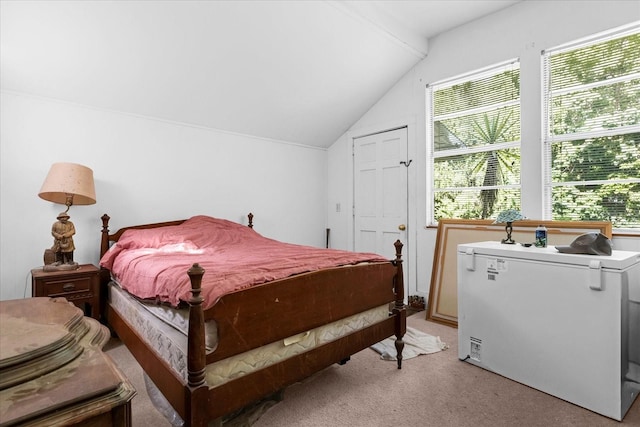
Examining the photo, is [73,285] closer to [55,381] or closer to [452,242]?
[55,381]

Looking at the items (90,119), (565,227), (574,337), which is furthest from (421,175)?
(90,119)

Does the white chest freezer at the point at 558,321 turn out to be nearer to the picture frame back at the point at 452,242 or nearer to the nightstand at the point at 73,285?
the picture frame back at the point at 452,242

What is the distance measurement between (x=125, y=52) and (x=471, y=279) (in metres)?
3.28

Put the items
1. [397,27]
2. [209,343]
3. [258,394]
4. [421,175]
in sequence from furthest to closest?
[421,175] → [397,27] → [258,394] → [209,343]

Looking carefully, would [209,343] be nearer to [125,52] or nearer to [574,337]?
[574,337]

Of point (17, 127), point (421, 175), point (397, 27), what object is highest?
point (397, 27)

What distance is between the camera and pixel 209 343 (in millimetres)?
1487

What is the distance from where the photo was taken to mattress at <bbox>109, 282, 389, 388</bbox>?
4.92ft

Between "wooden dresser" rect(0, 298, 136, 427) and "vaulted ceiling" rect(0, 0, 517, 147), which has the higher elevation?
"vaulted ceiling" rect(0, 0, 517, 147)

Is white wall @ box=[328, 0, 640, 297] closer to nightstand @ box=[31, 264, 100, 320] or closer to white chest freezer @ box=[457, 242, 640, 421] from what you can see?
white chest freezer @ box=[457, 242, 640, 421]

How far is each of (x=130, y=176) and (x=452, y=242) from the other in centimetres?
329

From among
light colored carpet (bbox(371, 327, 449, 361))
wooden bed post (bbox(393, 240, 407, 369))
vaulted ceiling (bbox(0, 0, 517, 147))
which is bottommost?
light colored carpet (bbox(371, 327, 449, 361))

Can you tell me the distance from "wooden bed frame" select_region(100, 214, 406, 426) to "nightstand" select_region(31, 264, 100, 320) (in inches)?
20.3

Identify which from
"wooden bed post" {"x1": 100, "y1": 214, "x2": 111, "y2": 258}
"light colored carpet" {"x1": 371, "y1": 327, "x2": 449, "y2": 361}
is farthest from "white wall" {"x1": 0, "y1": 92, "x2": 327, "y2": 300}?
"light colored carpet" {"x1": 371, "y1": 327, "x2": 449, "y2": 361}
